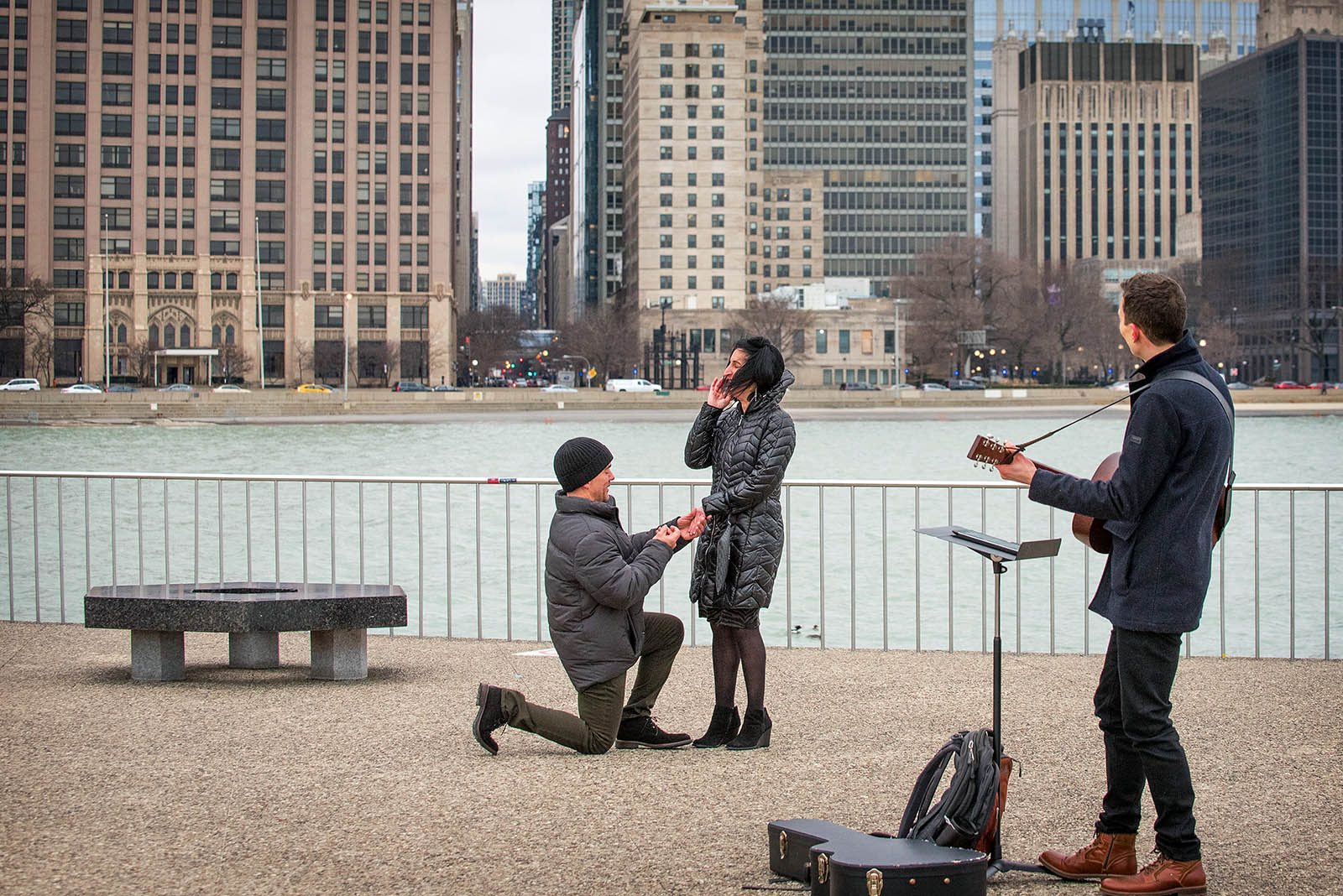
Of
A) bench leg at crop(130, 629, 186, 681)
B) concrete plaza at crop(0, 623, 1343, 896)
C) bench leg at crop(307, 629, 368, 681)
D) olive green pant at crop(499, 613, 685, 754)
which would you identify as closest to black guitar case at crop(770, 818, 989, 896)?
concrete plaza at crop(0, 623, 1343, 896)

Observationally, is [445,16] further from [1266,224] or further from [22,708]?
[22,708]

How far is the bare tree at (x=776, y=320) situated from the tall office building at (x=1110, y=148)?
55609 mm

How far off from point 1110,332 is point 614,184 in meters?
80.1

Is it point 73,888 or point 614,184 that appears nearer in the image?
point 73,888

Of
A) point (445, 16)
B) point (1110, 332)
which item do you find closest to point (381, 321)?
point (445, 16)

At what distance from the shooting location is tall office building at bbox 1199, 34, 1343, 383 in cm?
14300

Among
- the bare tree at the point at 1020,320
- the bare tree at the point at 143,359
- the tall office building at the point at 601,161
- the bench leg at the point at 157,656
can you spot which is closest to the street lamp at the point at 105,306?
the bare tree at the point at 143,359

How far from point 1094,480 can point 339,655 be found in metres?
5.18

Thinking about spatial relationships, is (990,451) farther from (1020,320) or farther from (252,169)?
(252,169)

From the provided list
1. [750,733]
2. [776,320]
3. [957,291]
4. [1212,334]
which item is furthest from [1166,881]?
[1212,334]

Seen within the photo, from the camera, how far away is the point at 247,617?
7746 millimetres

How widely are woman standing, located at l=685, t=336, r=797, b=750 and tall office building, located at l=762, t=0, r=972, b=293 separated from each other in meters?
160

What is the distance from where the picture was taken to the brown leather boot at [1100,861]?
15.3ft

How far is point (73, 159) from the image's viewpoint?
119062 millimetres
